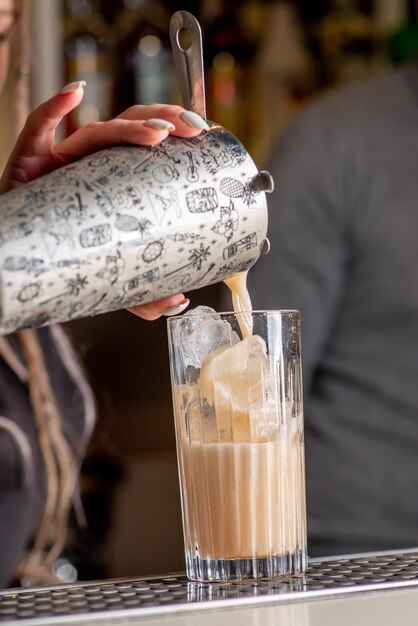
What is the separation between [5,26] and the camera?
134 centimetres

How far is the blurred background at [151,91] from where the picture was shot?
6.87 feet

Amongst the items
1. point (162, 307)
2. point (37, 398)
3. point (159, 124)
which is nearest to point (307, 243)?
point (37, 398)

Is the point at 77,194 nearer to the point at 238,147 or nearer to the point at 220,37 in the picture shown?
the point at 238,147

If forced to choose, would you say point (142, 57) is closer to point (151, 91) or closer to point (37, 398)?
point (151, 91)

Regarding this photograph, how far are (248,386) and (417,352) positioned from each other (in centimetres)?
86

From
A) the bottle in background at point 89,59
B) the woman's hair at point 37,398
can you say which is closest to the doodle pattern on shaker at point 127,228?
the woman's hair at point 37,398

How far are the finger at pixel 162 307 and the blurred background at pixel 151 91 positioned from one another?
0.90 meters

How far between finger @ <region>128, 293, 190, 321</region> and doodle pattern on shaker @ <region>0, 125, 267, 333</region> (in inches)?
3.2

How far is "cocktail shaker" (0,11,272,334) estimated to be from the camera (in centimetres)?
66

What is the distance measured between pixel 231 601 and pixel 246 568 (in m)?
0.07

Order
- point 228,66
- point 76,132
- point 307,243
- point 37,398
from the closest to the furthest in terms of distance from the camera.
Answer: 1. point 76,132
2. point 37,398
3. point 307,243
4. point 228,66

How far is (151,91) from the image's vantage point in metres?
2.42

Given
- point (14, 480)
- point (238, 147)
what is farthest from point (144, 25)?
point (238, 147)

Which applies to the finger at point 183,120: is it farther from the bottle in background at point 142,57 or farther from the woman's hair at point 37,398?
the bottle in background at point 142,57
